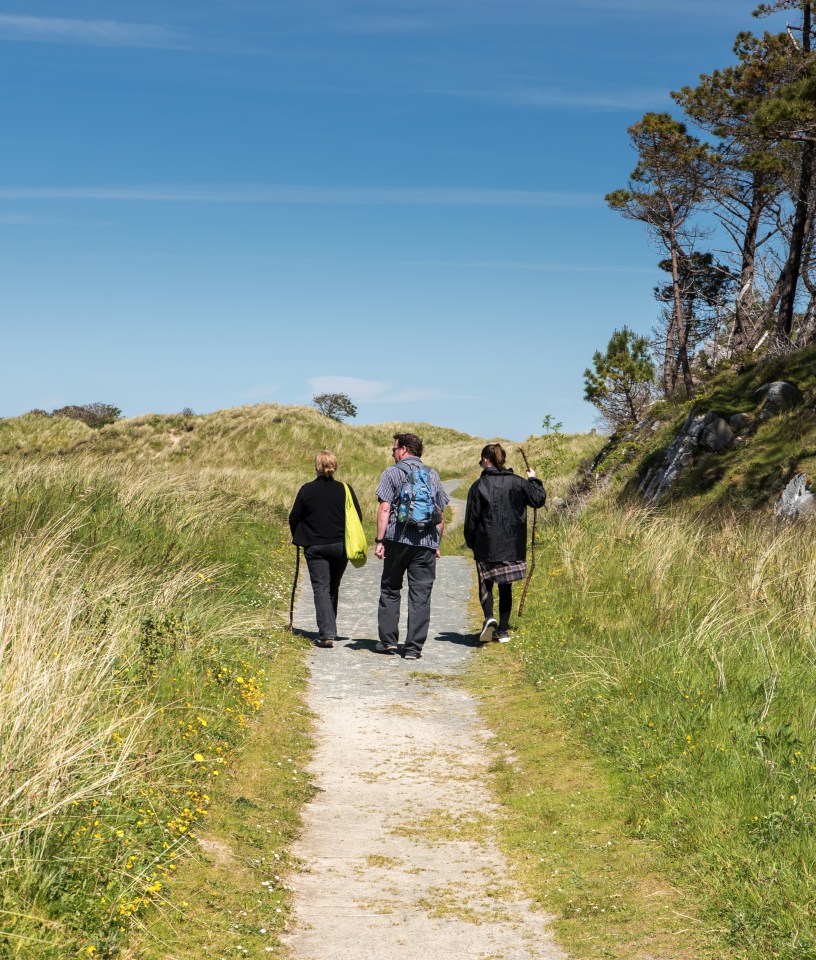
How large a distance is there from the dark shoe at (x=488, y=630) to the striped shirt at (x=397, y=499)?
107 cm

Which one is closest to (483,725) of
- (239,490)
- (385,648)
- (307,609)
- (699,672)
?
(699,672)

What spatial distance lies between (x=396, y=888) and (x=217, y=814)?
1.23 m

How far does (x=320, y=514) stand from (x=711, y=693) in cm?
514

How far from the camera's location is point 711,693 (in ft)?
21.4

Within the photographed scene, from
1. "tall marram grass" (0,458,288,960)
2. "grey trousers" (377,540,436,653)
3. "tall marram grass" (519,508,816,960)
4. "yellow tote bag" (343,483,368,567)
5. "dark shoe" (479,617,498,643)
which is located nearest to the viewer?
"tall marram grass" (0,458,288,960)

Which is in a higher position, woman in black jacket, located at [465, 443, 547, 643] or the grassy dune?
woman in black jacket, located at [465, 443, 547, 643]

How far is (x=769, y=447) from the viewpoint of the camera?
1689 centimetres

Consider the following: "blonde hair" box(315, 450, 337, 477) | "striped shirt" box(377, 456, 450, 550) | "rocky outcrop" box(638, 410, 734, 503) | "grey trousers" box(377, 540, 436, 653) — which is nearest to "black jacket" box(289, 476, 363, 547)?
"blonde hair" box(315, 450, 337, 477)

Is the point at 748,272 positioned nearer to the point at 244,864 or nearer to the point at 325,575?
the point at 325,575

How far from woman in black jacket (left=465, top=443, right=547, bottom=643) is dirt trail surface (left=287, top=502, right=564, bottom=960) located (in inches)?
44.1

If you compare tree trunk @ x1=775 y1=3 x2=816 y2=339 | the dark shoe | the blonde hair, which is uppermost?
tree trunk @ x1=775 y1=3 x2=816 y2=339

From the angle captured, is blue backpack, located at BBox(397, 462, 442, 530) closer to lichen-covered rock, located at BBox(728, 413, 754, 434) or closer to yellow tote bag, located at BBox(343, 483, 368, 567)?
yellow tote bag, located at BBox(343, 483, 368, 567)

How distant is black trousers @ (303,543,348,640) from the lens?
34.3 feet

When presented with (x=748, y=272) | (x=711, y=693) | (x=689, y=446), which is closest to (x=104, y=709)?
(x=711, y=693)
